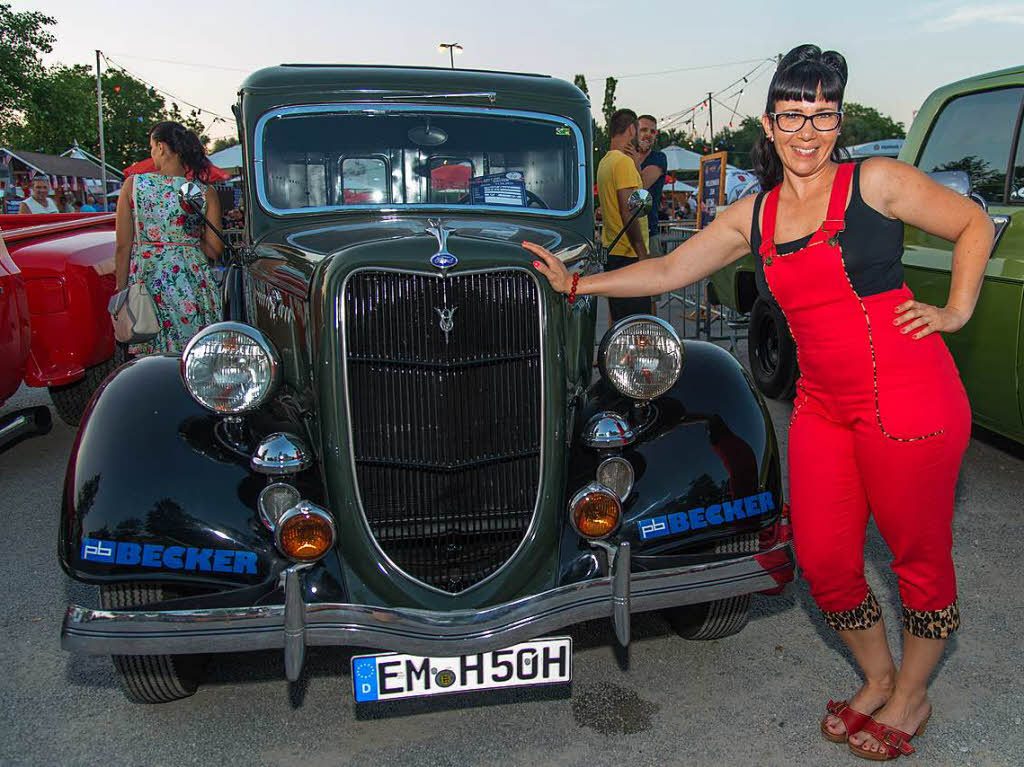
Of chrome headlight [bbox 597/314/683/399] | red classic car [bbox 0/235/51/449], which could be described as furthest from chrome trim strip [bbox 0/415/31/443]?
chrome headlight [bbox 597/314/683/399]

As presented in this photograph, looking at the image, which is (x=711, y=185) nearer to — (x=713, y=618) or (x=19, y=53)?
(x=713, y=618)

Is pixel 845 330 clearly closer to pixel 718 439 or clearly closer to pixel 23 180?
pixel 718 439

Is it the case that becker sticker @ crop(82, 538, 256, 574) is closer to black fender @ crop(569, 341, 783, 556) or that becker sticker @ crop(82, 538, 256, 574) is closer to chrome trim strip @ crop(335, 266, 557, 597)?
chrome trim strip @ crop(335, 266, 557, 597)

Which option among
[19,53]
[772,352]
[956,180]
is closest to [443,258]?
[956,180]

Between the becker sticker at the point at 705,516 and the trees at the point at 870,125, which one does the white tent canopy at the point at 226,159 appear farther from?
the trees at the point at 870,125

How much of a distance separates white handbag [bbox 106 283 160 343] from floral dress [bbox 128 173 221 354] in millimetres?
185

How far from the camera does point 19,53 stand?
107 ft

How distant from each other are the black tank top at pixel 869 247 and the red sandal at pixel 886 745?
51.1 inches

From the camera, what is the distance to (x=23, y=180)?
40.3 meters

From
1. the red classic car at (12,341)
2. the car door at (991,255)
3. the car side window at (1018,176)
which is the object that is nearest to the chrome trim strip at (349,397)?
the car door at (991,255)

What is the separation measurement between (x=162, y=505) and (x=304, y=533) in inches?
16.9

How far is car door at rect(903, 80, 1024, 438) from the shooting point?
424cm

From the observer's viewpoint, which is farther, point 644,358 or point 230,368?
point 644,358

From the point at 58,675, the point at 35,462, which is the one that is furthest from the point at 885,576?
the point at 35,462
